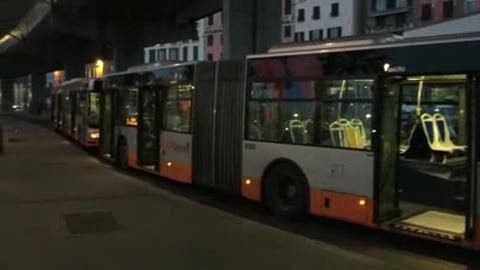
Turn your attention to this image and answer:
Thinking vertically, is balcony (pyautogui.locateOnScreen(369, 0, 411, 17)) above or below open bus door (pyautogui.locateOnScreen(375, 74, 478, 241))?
above

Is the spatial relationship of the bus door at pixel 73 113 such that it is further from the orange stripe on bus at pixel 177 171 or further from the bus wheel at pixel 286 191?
the bus wheel at pixel 286 191

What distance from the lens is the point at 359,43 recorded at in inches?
428

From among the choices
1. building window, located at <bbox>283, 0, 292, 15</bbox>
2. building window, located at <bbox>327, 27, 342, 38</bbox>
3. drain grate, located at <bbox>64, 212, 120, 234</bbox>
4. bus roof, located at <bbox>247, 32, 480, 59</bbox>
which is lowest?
drain grate, located at <bbox>64, 212, 120, 234</bbox>

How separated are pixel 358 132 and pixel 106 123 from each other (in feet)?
47.9

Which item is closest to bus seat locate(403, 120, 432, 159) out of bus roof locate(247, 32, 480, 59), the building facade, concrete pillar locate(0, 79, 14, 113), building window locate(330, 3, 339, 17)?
bus roof locate(247, 32, 480, 59)

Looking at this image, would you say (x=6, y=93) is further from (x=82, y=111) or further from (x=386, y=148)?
(x=386, y=148)

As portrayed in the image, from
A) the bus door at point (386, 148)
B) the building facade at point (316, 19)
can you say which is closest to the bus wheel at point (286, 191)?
the bus door at point (386, 148)

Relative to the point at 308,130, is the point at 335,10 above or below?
above

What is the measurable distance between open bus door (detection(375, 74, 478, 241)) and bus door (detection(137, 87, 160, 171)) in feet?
26.6

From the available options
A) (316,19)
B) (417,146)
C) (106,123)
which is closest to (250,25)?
(106,123)

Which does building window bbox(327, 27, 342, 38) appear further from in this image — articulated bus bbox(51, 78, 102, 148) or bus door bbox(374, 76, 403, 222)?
bus door bbox(374, 76, 403, 222)

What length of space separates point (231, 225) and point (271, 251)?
1.87m

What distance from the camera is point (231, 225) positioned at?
11.1 meters

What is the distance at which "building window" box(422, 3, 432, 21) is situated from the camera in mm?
76625
